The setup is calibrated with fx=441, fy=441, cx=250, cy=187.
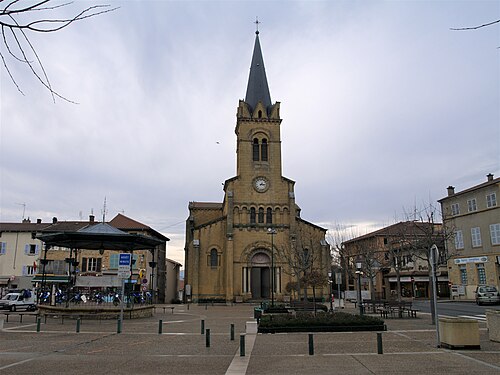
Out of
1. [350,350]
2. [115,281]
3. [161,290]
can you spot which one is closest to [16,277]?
[161,290]

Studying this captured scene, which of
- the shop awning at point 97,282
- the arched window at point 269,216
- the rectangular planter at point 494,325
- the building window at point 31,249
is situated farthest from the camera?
the building window at point 31,249

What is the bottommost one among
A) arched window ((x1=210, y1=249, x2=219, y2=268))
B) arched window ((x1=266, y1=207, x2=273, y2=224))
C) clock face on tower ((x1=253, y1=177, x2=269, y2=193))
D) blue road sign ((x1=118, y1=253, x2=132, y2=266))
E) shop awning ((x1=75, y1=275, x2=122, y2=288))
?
shop awning ((x1=75, y1=275, x2=122, y2=288))

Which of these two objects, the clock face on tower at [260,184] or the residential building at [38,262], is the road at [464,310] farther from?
the residential building at [38,262]

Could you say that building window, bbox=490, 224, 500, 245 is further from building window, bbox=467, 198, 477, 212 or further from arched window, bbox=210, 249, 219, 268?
arched window, bbox=210, 249, 219, 268

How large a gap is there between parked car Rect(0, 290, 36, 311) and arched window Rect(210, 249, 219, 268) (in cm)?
1714

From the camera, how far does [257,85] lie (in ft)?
175

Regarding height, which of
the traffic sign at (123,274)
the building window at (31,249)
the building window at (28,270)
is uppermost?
the building window at (31,249)

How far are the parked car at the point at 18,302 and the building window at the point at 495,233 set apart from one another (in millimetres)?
40826

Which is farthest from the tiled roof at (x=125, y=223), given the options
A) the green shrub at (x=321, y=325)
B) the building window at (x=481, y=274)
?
the green shrub at (x=321, y=325)

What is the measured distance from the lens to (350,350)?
40.6 feet

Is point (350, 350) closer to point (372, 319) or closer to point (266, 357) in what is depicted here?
point (266, 357)

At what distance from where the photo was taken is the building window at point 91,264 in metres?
49.3

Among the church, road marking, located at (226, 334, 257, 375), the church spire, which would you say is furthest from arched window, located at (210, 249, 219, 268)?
road marking, located at (226, 334, 257, 375)

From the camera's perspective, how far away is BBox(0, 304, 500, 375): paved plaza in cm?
973
